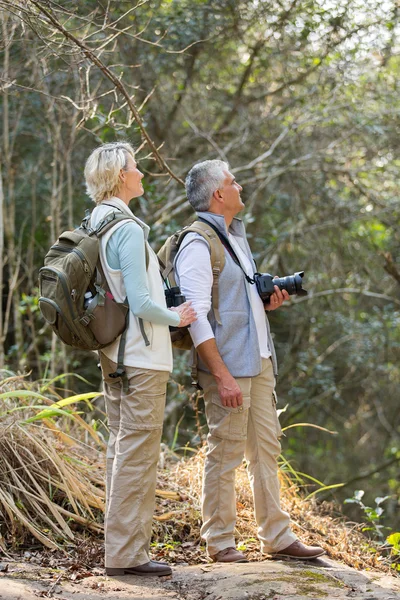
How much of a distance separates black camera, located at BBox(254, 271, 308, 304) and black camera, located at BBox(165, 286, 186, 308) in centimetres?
43

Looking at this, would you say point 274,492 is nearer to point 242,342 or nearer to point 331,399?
point 242,342

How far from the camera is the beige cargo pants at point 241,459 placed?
147 inches

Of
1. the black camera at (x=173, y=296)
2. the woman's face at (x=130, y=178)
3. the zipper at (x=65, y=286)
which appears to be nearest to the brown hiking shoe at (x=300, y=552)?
the black camera at (x=173, y=296)

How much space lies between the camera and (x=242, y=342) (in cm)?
378

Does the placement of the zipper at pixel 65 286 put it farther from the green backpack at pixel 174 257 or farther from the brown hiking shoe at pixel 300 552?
the brown hiking shoe at pixel 300 552

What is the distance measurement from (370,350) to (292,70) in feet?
11.5

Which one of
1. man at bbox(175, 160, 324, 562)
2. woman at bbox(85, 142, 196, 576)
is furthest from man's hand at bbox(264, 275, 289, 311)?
woman at bbox(85, 142, 196, 576)

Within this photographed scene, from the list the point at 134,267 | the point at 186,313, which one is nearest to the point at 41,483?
the point at 186,313

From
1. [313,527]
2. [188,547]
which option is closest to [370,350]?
[313,527]

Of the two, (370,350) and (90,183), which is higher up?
(90,183)

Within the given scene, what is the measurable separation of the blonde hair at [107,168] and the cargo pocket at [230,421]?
110 cm

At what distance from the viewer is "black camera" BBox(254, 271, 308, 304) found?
12.8 ft

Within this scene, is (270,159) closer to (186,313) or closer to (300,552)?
(186,313)

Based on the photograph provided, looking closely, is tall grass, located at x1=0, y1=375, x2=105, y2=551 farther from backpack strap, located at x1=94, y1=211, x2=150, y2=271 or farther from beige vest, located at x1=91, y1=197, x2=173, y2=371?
backpack strap, located at x1=94, y1=211, x2=150, y2=271
